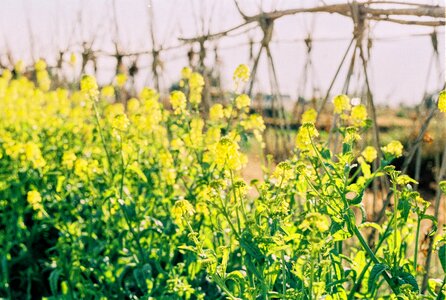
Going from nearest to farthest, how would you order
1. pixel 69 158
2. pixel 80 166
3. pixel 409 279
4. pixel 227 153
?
pixel 409 279
pixel 227 153
pixel 80 166
pixel 69 158

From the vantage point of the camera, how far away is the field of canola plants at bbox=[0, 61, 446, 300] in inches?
62.8

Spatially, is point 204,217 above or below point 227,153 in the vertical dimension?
below

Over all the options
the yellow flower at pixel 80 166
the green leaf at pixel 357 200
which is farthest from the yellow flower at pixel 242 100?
the green leaf at pixel 357 200

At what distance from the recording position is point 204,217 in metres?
2.53

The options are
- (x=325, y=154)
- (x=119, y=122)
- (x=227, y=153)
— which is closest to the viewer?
(x=227, y=153)

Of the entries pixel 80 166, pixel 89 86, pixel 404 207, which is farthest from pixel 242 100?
pixel 404 207

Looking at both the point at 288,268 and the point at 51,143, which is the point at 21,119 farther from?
the point at 288,268

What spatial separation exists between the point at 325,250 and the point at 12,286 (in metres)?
2.42

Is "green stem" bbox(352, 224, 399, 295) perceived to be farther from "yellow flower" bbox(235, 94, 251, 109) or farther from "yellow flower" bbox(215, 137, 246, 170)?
"yellow flower" bbox(235, 94, 251, 109)

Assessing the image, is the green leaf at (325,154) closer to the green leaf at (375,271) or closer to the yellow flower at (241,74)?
the green leaf at (375,271)

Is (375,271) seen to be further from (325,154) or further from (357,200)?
(325,154)

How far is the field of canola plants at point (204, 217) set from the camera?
159 centimetres

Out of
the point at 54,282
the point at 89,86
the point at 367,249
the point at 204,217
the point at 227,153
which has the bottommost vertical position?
the point at 54,282

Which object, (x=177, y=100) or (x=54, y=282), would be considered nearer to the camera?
(x=177, y=100)
